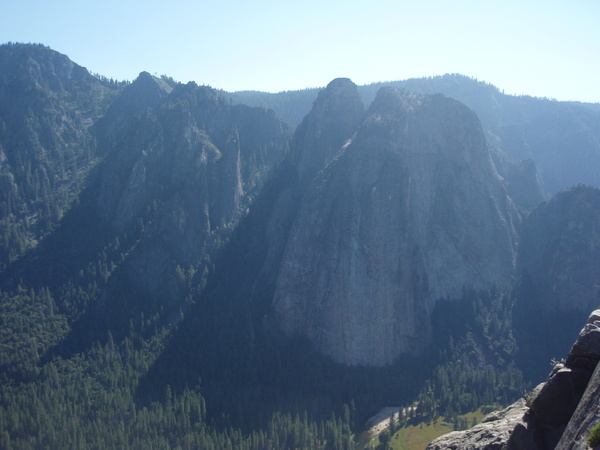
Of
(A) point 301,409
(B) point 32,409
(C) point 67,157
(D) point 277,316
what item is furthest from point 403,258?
(C) point 67,157

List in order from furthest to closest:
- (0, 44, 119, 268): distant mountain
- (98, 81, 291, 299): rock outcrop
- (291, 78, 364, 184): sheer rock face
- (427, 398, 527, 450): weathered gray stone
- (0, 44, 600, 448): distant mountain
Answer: (0, 44, 119, 268): distant mountain, (291, 78, 364, 184): sheer rock face, (98, 81, 291, 299): rock outcrop, (0, 44, 600, 448): distant mountain, (427, 398, 527, 450): weathered gray stone

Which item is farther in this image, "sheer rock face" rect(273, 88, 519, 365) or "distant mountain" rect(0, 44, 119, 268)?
"distant mountain" rect(0, 44, 119, 268)

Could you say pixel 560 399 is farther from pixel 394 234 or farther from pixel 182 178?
pixel 182 178

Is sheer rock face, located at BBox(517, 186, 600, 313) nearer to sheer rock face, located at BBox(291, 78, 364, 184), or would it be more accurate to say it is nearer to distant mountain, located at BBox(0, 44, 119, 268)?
sheer rock face, located at BBox(291, 78, 364, 184)

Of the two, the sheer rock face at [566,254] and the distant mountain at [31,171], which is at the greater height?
the distant mountain at [31,171]

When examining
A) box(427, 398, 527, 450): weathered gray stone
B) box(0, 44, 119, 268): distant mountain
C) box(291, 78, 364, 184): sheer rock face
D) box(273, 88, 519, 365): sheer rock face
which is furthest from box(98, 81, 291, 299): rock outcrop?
box(427, 398, 527, 450): weathered gray stone

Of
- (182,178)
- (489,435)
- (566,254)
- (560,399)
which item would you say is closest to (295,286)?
(182,178)

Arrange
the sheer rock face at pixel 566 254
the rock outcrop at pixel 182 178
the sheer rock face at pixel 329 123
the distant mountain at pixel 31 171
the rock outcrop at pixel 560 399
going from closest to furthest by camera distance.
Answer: the rock outcrop at pixel 560 399
the sheer rock face at pixel 566 254
the rock outcrop at pixel 182 178
the sheer rock face at pixel 329 123
the distant mountain at pixel 31 171

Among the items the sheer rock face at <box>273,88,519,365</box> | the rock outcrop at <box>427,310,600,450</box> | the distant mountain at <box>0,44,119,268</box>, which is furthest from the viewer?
the distant mountain at <box>0,44,119,268</box>

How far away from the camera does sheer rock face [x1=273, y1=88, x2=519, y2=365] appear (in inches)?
4267

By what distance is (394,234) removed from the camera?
113500 mm

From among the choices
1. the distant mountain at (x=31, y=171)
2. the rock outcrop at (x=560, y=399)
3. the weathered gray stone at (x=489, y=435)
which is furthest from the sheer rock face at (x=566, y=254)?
the distant mountain at (x=31, y=171)

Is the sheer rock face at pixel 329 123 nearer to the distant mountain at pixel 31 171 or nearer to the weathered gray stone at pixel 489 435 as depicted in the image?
the distant mountain at pixel 31 171

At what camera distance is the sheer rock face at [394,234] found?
108 meters
